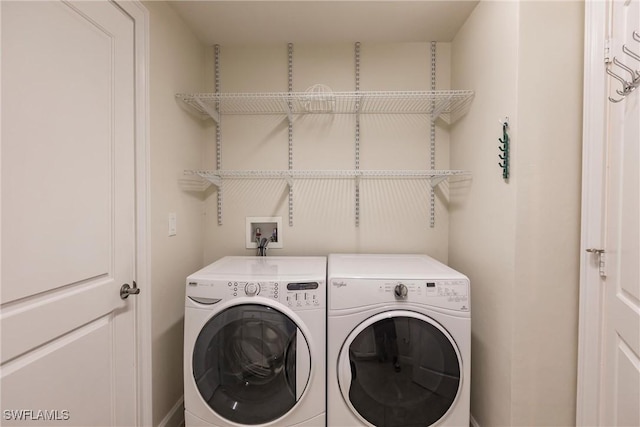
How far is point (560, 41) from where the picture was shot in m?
1.21

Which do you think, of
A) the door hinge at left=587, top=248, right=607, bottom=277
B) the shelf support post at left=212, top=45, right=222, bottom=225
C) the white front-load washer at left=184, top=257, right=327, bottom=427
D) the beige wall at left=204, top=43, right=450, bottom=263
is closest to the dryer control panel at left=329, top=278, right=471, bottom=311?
the white front-load washer at left=184, top=257, right=327, bottom=427

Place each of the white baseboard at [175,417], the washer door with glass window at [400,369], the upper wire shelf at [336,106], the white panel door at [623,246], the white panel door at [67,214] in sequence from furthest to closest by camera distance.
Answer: the upper wire shelf at [336,106] < the white baseboard at [175,417] < the washer door with glass window at [400,369] < the white panel door at [623,246] < the white panel door at [67,214]

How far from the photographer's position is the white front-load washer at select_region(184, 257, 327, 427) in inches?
52.9

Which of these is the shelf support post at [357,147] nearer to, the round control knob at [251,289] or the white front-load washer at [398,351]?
the white front-load washer at [398,351]

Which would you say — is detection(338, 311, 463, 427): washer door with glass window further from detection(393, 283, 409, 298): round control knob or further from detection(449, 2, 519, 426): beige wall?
detection(449, 2, 519, 426): beige wall

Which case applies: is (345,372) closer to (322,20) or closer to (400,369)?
(400,369)

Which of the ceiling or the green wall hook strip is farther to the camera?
the ceiling

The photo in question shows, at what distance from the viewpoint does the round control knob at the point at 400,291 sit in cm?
135

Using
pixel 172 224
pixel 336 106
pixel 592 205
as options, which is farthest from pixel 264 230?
pixel 592 205

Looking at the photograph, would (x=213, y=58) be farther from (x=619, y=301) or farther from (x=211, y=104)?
(x=619, y=301)

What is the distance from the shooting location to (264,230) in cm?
208

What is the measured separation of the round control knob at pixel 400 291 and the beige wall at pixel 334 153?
2.30 ft

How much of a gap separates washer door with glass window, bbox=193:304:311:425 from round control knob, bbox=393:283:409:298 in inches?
18.7

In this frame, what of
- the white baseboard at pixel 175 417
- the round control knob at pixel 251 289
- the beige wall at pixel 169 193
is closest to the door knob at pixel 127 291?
the beige wall at pixel 169 193
